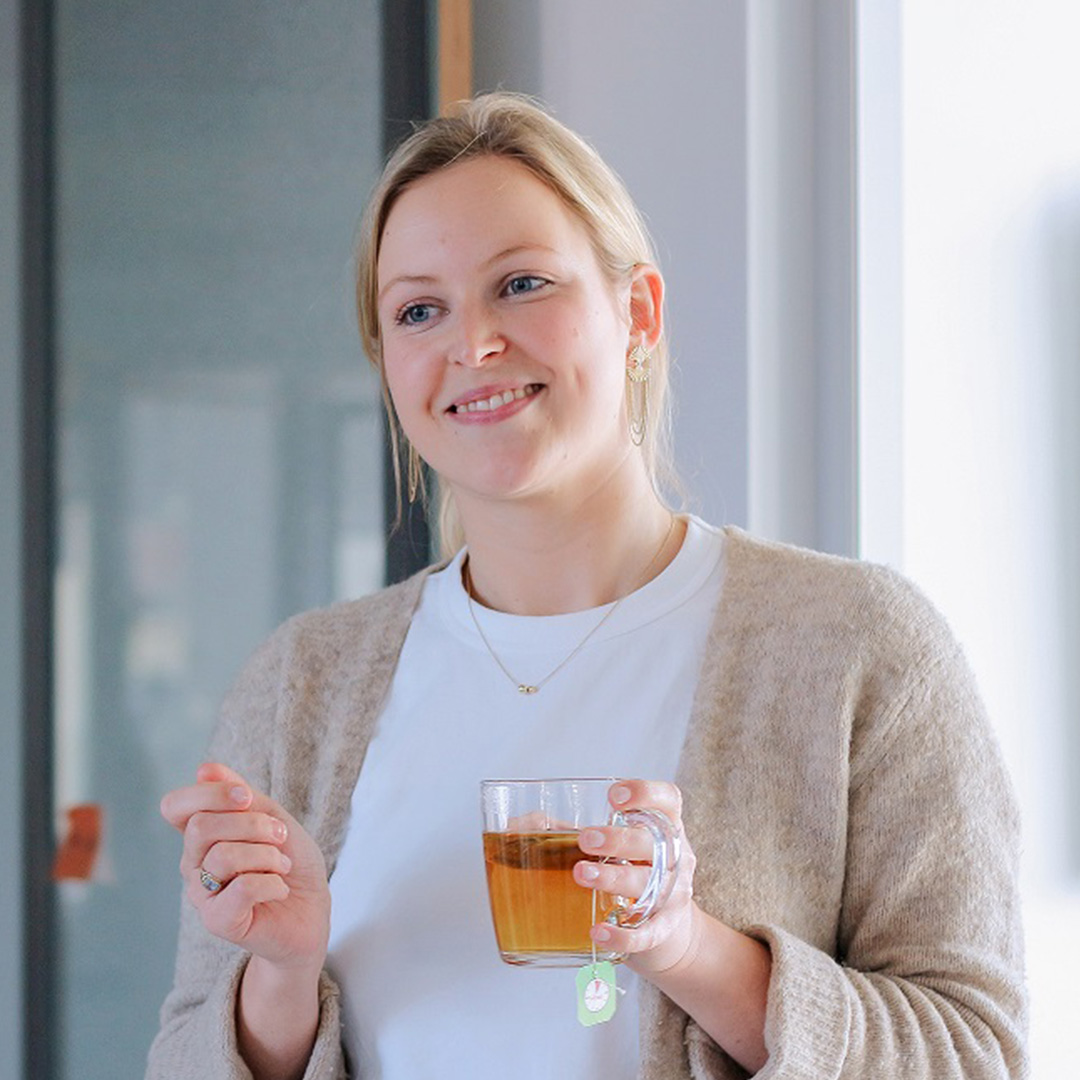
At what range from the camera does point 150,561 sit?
2287mm

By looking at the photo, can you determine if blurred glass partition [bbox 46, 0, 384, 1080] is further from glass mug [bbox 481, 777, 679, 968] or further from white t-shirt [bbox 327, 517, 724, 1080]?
glass mug [bbox 481, 777, 679, 968]

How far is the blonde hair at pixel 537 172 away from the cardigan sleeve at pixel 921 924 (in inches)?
15.6

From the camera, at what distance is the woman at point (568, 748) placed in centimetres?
125

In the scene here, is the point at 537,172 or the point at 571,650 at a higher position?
the point at 537,172

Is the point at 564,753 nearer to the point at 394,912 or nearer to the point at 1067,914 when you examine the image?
the point at 394,912

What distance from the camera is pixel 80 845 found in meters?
2.26

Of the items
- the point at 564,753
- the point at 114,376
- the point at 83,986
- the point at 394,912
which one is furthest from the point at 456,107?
the point at 83,986

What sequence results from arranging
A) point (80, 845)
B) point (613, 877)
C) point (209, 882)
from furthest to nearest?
point (80, 845) < point (209, 882) < point (613, 877)

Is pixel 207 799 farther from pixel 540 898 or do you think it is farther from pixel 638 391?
pixel 638 391

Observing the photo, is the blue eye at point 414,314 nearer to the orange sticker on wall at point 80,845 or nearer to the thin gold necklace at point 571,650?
the thin gold necklace at point 571,650

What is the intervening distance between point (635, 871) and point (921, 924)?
1.20ft

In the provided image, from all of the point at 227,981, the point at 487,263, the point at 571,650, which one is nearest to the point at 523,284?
the point at 487,263

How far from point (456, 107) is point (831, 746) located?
714mm

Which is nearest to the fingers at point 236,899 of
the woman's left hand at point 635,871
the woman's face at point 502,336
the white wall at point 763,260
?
the woman's left hand at point 635,871
